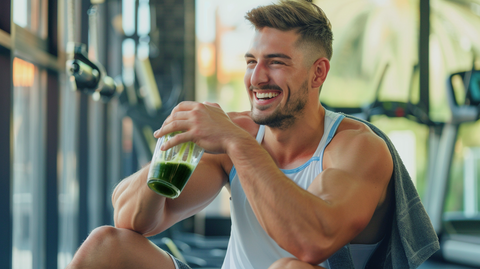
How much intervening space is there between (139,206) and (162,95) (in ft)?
10.0

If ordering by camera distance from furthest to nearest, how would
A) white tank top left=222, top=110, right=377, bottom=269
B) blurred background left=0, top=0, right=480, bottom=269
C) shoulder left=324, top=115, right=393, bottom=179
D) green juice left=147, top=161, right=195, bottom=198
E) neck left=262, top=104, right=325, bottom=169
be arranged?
blurred background left=0, top=0, right=480, bottom=269 < neck left=262, top=104, right=325, bottom=169 < white tank top left=222, top=110, right=377, bottom=269 < shoulder left=324, top=115, right=393, bottom=179 < green juice left=147, top=161, right=195, bottom=198

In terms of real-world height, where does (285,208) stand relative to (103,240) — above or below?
above

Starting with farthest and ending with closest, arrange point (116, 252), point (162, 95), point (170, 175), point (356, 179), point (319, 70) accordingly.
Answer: point (162, 95)
point (319, 70)
point (116, 252)
point (356, 179)
point (170, 175)

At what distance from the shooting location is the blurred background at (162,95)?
75.6 inches

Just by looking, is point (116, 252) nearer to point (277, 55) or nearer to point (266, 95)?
point (266, 95)

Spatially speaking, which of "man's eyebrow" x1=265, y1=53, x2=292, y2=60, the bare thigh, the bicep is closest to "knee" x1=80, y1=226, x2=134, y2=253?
the bare thigh

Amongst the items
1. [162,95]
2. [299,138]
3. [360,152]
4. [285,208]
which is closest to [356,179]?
[360,152]

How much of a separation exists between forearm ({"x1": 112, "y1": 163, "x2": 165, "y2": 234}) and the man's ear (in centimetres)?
58

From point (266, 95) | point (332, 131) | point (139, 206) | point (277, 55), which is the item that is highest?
point (277, 55)

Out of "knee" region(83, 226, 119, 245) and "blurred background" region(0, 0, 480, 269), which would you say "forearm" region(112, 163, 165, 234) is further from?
"blurred background" region(0, 0, 480, 269)

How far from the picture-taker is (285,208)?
90 cm

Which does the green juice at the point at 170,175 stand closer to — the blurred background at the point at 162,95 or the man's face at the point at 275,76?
the man's face at the point at 275,76

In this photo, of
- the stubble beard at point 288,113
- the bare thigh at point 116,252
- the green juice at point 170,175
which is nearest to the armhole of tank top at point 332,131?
the stubble beard at point 288,113

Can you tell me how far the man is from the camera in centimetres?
91
